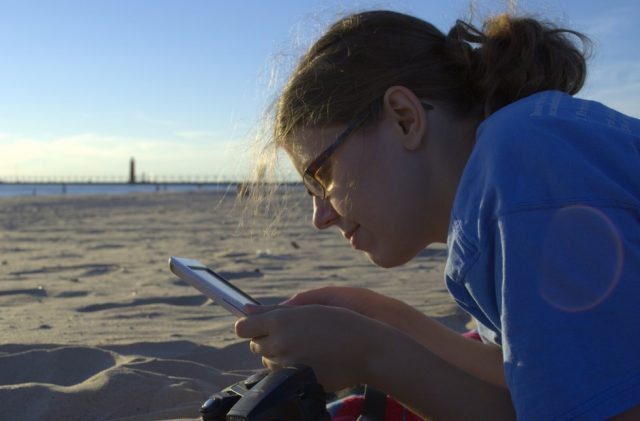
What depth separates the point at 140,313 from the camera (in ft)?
12.4

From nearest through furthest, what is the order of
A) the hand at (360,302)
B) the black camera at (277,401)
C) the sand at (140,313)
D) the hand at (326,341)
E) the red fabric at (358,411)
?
the black camera at (277,401) < the hand at (326,341) < the red fabric at (358,411) < the hand at (360,302) < the sand at (140,313)

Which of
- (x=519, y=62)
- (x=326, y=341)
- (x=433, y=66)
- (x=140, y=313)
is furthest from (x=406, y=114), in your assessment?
(x=140, y=313)

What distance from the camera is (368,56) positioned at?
5.41 ft

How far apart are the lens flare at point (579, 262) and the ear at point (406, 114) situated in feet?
1.45

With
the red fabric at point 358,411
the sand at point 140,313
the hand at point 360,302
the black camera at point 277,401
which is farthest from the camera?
the sand at point 140,313

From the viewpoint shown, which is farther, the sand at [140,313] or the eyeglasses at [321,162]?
the sand at [140,313]

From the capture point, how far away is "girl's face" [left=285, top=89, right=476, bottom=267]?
158cm

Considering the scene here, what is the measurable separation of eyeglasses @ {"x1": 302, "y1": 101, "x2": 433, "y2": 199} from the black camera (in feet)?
1.64

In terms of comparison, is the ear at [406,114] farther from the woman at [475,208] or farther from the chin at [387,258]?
the chin at [387,258]

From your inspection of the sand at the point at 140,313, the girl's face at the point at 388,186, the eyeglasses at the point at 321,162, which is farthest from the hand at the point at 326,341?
the sand at the point at 140,313

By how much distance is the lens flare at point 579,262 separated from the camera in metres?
1.15

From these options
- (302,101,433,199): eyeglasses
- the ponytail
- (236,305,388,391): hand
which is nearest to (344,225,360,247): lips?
(302,101,433,199): eyeglasses

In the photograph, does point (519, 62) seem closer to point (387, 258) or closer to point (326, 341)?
point (387, 258)

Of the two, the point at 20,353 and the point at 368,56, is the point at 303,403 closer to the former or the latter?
the point at 368,56
